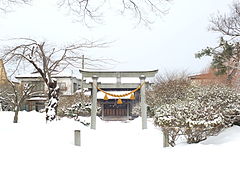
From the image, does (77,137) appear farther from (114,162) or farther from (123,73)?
(123,73)

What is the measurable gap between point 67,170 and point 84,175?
51 cm

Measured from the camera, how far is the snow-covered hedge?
795 centimetres

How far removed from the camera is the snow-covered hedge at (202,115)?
795 cm

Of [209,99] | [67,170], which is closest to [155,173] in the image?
[67,170]

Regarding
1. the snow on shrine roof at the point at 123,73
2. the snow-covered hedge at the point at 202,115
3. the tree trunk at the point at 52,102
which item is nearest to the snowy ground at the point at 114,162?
the snow-covered hedge at the point at 202,115

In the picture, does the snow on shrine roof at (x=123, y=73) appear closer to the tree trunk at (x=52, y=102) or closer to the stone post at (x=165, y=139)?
the tree trunk at (x=52, y=102)

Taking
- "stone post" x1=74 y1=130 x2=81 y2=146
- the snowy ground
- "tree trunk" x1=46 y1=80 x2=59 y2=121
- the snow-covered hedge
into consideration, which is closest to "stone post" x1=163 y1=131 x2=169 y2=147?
the snow-covered hedge

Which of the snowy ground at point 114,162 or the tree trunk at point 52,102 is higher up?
the tree trunk at point 52,102

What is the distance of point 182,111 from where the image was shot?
8.46m

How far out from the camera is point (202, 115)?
26.3 feet

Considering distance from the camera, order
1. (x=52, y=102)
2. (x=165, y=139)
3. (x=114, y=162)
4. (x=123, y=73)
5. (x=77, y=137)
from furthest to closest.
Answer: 1. (x=123, y=73)
2. (x=52, y=102)
3. (x=77, y=137)
4. (x=165, y=139)
5. (x=114, y=162)

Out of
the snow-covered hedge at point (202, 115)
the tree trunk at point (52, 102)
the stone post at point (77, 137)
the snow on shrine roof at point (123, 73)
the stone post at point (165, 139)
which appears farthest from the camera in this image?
the snow on shrine roof at point (123, 73)

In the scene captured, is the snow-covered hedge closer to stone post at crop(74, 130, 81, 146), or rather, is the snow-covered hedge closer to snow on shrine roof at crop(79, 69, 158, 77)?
stone post at crop(74, 130, 81, 146)

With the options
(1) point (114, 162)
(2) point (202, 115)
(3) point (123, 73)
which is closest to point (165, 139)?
(2) point (202, 115)
